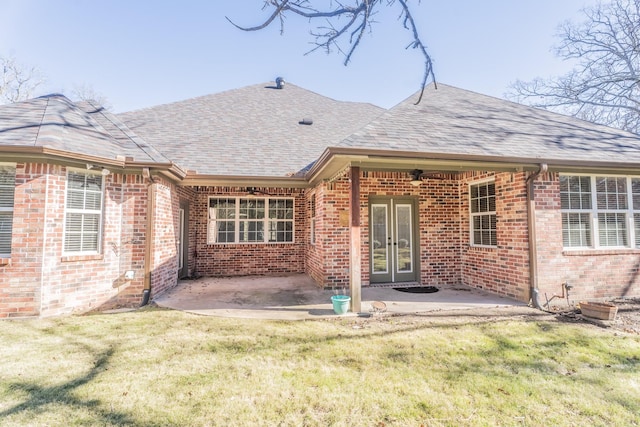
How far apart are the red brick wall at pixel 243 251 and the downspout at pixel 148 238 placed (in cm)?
340

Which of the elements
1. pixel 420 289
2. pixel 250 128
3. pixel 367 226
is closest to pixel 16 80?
pixel 250 128

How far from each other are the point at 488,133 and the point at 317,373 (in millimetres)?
6533

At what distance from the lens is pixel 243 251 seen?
10055 mm

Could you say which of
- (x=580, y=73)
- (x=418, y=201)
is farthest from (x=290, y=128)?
(x=580, y=73)

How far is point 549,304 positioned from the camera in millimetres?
6129

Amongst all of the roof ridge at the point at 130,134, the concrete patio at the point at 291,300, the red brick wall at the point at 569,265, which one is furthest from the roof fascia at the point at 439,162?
the roof ridge at the point at 130,134

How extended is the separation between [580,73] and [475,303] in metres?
17.5

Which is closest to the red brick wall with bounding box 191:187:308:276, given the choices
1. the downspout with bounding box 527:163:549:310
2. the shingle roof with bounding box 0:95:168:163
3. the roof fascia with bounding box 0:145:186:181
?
the shingle roof with bounding box 0:95:168:163

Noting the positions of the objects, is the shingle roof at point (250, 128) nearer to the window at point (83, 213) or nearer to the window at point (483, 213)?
the window at point (83, 213)

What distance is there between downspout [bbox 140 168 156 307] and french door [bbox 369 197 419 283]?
199 inches

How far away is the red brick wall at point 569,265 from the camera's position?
6.30m

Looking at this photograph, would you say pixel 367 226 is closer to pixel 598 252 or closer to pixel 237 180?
pixel 237 180

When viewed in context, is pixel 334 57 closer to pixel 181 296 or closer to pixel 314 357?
pixel 314 357

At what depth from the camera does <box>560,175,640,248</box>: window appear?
21.9 feet
